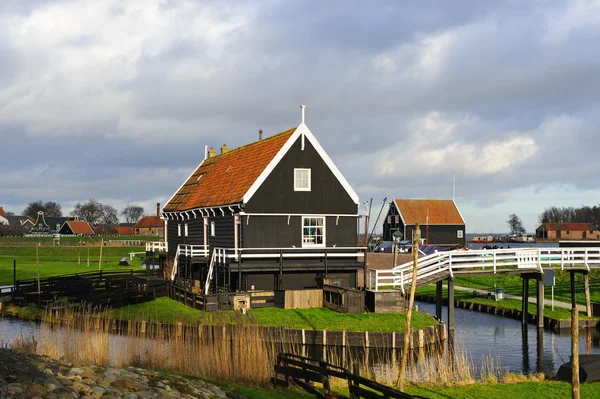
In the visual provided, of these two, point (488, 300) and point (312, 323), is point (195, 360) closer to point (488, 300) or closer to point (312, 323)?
point (312, 323)

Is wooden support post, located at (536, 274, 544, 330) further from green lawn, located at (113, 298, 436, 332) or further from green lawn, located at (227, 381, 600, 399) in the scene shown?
green lawn, located at (227, 381, 600, 399)

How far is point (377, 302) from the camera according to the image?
105 feet

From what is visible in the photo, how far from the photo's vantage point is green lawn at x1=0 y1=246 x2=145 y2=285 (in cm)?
6036

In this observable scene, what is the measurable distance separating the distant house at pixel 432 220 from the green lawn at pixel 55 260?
42.2 m

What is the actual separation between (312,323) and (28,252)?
237 ft

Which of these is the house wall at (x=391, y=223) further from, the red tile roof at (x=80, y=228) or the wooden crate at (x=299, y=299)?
the red tile roof at (x=80, y=228)

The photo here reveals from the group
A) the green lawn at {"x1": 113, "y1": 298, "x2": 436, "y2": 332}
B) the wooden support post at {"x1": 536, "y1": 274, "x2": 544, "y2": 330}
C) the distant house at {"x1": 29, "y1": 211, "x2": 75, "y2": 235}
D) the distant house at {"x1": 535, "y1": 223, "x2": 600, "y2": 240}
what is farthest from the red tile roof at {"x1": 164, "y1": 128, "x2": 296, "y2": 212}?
the distant house at {"x1": 535, "y1": 223, "x2": 600, "y2": 240}

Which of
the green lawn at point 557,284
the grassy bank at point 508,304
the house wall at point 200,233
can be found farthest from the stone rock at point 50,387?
the green lawn at point 557,284

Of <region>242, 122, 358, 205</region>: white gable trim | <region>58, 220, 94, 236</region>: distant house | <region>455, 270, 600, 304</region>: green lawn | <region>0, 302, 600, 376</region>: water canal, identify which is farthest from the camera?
<region>58, 220, 94, 236</region>: distant house

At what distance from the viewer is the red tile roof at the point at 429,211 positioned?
102250 mm

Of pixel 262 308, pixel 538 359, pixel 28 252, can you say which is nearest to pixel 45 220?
pixel 28 252

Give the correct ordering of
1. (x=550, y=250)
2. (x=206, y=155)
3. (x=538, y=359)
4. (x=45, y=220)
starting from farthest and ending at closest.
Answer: (x=45, y=220) → (x=206, y=155) → (x=550, y=250) → (x=538, y=359)

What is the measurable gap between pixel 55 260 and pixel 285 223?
53103mm

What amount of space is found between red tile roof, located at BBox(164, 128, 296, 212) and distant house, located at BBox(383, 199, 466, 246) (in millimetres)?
56189
